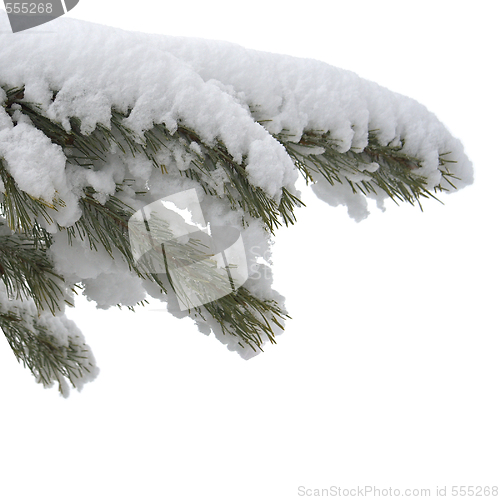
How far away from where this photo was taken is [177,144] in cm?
106

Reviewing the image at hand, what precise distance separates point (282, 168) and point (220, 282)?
12.9 inches

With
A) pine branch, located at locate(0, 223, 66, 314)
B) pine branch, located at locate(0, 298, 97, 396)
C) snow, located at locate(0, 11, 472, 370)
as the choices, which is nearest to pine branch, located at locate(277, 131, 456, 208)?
snow, located at locate(0, 11, 472, 370)

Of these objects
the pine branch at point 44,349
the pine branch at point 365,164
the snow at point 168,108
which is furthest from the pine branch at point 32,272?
the pine branch at point 365,164

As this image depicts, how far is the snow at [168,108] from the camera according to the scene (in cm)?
98

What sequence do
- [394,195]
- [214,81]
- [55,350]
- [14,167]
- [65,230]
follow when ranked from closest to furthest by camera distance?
[14,167]
[214,81]
[65,230]
[394,195]
[55,350]

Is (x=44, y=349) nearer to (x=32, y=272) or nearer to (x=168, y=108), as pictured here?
(x=32, y=272)

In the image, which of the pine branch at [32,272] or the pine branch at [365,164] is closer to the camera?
the pine branch at [365,164]

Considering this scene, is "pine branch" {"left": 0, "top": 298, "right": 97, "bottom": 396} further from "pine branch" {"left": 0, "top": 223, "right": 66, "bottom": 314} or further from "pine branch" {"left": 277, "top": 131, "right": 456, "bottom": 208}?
"pine branch" {"left": 277, "top": 131, "right": 456, "bottom": 208}

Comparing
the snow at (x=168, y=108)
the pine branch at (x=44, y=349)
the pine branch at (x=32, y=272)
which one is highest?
the snow at (x=168, y=108)

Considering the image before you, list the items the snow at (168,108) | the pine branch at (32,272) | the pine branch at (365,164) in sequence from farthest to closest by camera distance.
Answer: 1. the pine branch at (32,272)
2. the pine branch at (365,164)
3. the snow at (168,108)

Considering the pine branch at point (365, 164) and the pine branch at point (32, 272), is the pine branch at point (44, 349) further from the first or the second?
the pine branch at point (365, 164)

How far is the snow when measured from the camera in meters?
0.98

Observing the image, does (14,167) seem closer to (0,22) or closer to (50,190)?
(50,190)

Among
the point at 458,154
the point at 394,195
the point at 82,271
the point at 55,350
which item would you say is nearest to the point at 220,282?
the point at 82,271
